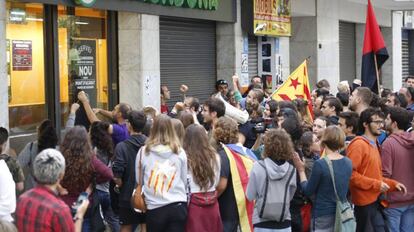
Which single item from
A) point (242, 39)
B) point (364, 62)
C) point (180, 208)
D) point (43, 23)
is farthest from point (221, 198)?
point (242, 39)

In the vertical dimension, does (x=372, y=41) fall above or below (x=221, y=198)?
above

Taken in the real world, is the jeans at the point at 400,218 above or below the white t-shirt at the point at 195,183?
below

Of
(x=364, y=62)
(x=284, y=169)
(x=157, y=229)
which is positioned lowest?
(x=157, y=229)

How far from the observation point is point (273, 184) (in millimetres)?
7664

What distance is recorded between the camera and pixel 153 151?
7637mm

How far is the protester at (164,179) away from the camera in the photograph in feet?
24.8

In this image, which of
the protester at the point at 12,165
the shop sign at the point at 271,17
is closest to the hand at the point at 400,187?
the protester at the point at 12,165

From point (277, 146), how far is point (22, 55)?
19.0 ft

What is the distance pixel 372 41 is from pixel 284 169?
6.80 m

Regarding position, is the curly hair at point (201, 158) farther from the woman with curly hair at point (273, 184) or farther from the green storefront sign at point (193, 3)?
the green storefront sign at point (193, 3)

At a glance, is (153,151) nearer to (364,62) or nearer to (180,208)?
(180,208)

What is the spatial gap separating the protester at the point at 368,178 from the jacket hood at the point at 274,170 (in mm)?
1084

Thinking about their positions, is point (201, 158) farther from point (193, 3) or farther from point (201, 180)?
point (193, 3)

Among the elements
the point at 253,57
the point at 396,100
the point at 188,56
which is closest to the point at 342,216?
the point at 396,100
